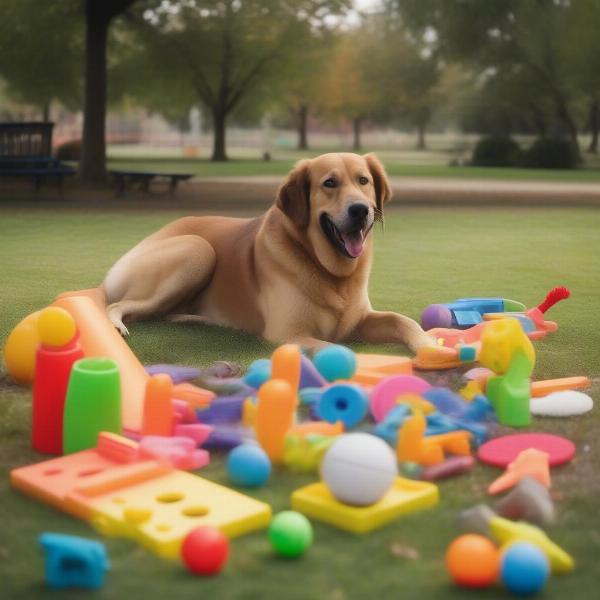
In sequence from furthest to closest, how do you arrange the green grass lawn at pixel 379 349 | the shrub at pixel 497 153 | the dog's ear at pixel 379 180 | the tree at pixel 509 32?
the shrub at pixel 497 153
the tree at pixel 509 32
the dog's ear at pixel 379 180
the green grass lawn at pixel 379 349

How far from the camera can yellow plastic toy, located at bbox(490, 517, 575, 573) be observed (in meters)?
2.35

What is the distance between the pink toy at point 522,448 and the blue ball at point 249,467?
2.67 feet

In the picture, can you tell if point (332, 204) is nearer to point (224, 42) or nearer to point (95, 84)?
point (95, 84)

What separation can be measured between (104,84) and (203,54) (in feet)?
46.8

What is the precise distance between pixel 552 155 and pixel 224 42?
12.9 meters

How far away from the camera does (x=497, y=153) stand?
117ft

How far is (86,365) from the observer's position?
3307mm

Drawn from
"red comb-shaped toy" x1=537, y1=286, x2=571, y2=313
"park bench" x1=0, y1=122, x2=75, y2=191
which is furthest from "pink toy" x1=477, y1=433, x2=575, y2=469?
"park bench" x1=0, y1=122, x2=75, y2=191

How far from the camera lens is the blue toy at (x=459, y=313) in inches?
220

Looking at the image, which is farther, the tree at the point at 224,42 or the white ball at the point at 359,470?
the tree at the point at 224,42

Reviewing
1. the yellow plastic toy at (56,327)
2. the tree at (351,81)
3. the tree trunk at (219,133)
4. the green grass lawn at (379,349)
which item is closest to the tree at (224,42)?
the tree trunk at (219,133)

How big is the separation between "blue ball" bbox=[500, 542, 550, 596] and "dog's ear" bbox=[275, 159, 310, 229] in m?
3.15

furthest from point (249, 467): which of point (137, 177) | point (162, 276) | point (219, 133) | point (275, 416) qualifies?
point (219, 133)

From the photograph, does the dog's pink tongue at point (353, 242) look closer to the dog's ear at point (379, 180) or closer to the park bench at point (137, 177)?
the dog's ear at point (379, 180)
